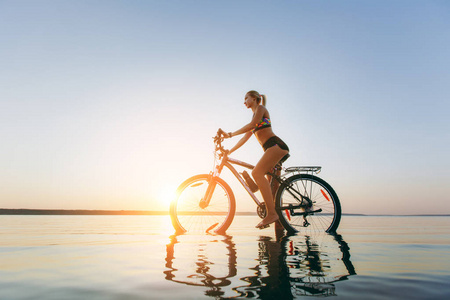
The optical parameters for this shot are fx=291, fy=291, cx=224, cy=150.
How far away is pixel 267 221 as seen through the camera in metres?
5.92

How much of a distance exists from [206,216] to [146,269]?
4252 mm

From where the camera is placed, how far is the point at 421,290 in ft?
6.28

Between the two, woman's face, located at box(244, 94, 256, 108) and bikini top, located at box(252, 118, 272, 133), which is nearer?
bikini top, located at box(252, 118, 272, 133)

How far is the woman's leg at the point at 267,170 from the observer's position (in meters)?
6.08

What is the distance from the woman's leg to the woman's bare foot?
11 cm

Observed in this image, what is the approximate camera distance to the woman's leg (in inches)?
239

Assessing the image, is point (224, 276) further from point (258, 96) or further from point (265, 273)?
point (258, 96)

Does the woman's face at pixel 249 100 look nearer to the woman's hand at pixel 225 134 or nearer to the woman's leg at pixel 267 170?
the woman's hand at pixel 225 134

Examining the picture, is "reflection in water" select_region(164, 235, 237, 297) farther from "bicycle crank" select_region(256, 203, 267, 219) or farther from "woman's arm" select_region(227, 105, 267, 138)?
"woman's arm" select_region(227, 105, 267, 138)

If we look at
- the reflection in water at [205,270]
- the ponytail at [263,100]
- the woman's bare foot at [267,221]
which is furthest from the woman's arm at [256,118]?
the reflection in water at [205,270]

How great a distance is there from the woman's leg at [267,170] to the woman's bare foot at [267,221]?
11 cm

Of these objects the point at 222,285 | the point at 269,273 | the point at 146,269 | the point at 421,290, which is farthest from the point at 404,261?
the point at 146,269

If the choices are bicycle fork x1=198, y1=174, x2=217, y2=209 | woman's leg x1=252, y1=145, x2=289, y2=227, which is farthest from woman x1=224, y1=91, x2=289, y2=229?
bicycle fork x1=198, y1=174, x2=217, y2=209

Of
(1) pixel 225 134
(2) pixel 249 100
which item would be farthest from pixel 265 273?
(2) pixel 249 100
